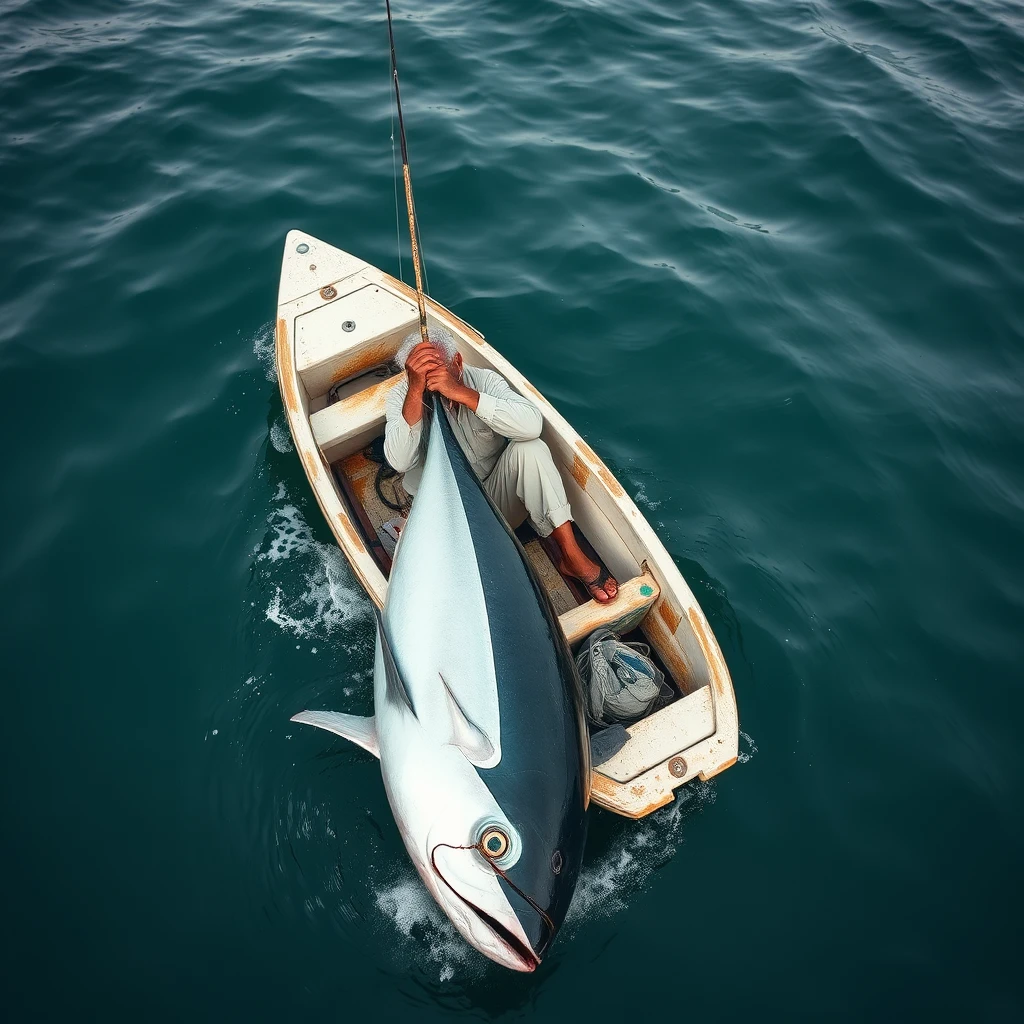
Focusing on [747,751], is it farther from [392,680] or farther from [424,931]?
[392,680]

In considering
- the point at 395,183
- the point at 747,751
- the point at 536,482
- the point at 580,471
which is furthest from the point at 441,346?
the point at 395,183

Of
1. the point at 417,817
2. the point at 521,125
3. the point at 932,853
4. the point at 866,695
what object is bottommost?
the point at 932,853

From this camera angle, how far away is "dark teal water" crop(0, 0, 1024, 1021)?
3660mm

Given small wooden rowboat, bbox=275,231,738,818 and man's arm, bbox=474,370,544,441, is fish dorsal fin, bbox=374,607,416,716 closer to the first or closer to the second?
small wooden rowboat, bbox=275,231,738,818

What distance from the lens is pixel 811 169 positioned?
8094 mm

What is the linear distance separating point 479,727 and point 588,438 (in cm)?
339

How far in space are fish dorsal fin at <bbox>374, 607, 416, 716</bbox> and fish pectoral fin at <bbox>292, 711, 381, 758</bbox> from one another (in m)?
0.28

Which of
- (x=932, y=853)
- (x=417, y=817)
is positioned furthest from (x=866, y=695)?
(x=417, y=817)

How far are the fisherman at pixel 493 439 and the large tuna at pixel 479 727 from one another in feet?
2.04

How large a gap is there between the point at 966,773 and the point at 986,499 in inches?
96.6

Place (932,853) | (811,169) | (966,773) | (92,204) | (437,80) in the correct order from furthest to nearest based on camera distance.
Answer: (437,80), (811,169), (92,204), (966,773), (932,853)

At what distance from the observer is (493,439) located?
4734 mm

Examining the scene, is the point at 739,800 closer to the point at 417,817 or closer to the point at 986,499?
the point at 417,817

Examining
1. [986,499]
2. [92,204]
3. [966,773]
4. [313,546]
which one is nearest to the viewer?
[966,773]
